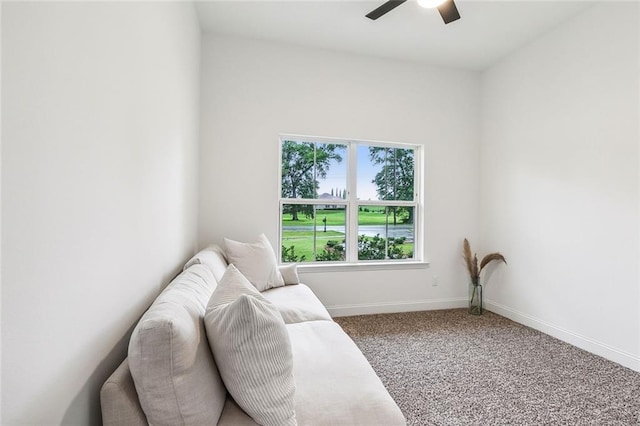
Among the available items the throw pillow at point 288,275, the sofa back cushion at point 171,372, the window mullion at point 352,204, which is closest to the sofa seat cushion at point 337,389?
the sofa back cushion at point 171,372

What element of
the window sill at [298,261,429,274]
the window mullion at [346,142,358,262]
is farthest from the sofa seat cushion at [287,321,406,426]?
the window mullion at [346,142,358,262]

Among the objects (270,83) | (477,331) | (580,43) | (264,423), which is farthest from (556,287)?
(270,83)

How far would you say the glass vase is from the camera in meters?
3.60

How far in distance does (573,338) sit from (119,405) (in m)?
3.46

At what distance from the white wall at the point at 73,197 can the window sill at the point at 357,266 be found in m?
2.04

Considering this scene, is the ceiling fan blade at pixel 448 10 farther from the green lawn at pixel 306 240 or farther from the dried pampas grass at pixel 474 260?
the dried pampas grass at pixel 474 260

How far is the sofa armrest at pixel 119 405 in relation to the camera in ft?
2.73

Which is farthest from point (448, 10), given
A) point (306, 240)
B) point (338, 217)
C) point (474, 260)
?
point (474, 260)

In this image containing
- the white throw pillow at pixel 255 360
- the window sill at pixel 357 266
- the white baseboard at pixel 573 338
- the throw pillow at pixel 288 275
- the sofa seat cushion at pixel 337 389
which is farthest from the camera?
the window sill at pixel 357 266

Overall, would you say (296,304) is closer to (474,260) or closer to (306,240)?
(306,240)

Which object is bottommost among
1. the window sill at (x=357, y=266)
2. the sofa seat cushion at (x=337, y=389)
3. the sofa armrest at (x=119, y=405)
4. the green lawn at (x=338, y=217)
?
the sofa seat cushion at (x=337, y=389)

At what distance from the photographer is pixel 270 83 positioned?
3.31 metres

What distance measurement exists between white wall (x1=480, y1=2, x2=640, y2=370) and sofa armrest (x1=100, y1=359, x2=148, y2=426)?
10.7 ft

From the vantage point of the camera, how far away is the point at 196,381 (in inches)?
35.1
